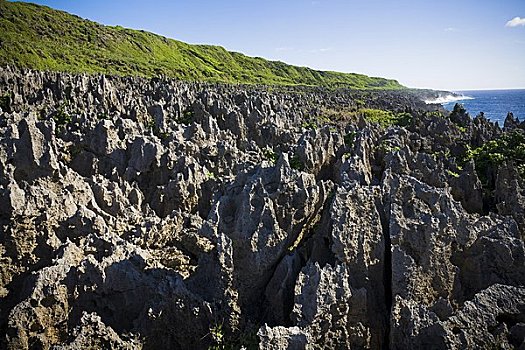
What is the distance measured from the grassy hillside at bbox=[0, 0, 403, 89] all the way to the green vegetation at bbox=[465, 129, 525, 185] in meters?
83.3

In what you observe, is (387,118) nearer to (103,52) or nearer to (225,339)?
(225,339)

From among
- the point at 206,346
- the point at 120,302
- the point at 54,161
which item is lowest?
the point at 206,346

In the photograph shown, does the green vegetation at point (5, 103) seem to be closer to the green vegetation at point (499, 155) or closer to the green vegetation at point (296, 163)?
the green vegetation at point (296, 163)

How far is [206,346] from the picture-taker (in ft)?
25.3

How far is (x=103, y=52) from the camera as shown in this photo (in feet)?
358

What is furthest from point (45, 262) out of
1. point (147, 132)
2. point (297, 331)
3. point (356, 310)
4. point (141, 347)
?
point (147, 132)

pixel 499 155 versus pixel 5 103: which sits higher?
pixel 5 103

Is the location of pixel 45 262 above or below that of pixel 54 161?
below

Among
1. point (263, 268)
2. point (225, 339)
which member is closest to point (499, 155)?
point (263, 268)

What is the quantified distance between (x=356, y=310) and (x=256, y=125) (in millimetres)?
27957

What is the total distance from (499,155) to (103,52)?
11003 centimetres

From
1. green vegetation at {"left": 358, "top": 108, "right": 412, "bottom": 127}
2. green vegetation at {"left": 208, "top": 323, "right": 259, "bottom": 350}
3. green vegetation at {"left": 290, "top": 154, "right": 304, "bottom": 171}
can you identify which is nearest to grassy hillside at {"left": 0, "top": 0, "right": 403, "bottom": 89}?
green vegetation at {"left": 358, "top": 108, "right": 412, "bottom": 127}

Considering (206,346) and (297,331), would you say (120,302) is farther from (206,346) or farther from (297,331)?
(297,331)

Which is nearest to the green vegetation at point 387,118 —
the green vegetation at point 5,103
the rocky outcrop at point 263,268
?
the rocky outcrop at point 263,268
